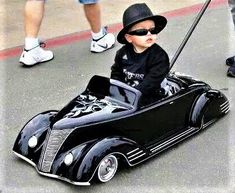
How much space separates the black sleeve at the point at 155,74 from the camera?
4.05 meters

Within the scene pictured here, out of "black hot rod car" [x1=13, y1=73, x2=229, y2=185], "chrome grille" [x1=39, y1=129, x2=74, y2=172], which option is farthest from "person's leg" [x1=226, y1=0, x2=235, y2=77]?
"chrome grille" [x1=39, y1=129, x2=74, y2=172]

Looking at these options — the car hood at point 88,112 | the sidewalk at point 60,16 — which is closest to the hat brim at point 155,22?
the car hood at point 88,112

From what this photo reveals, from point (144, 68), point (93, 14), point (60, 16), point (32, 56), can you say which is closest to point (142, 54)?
point (144, 68)

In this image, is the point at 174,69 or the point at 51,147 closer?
the point at 51,147

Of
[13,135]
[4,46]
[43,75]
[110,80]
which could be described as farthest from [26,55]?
[110,80]

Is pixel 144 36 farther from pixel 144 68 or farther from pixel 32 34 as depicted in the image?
pixel 32 34

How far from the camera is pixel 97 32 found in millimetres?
6387

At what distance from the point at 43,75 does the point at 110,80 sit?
1884 millimetres

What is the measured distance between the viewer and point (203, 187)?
3705 mm

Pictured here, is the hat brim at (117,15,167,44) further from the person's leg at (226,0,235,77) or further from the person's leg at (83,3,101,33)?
the person's leg at (83,3,101,33)

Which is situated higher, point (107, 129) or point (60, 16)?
point (107, 129)

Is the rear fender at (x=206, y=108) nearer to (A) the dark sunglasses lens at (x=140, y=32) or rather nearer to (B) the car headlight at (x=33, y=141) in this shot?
(A) the dark sunglasses lens at (x=140, y=32)

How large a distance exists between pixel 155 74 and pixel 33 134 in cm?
96

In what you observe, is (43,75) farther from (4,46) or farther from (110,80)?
(110,80)
